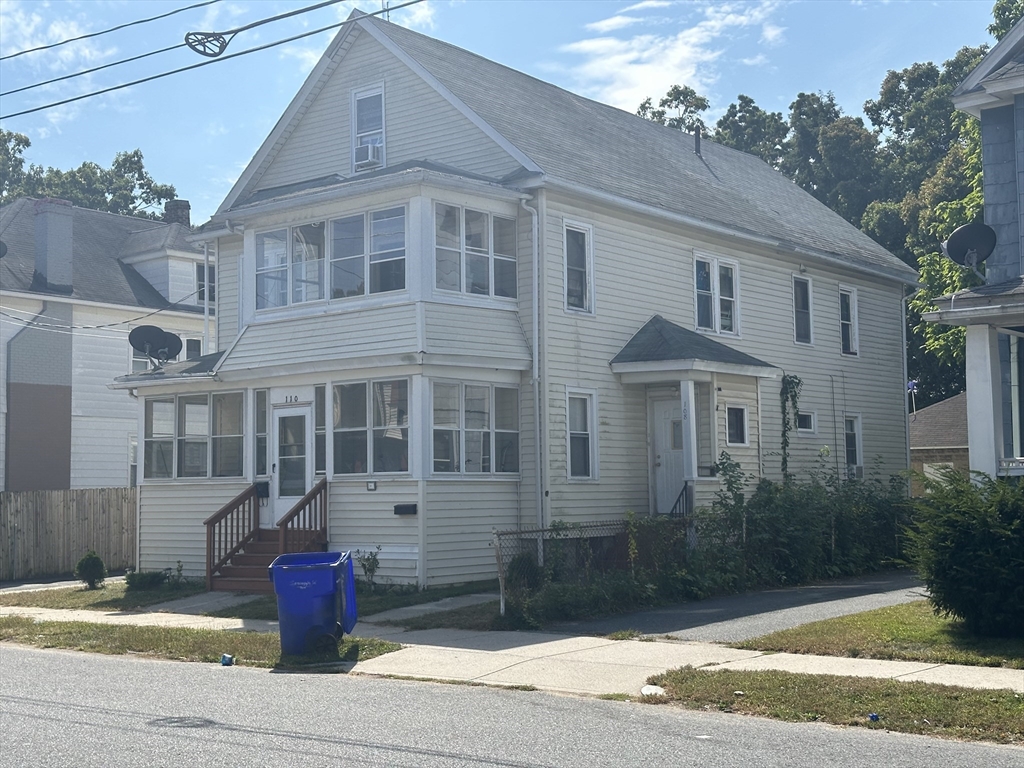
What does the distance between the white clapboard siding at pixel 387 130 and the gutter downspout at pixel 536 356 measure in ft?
4.18

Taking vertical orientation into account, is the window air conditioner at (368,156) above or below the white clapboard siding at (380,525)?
above

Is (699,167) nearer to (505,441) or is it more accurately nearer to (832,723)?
(505,441)

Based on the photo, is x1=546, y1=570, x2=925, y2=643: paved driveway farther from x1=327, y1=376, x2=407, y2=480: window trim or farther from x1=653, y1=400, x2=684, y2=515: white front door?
x1=327, y1=376, x2=407, y2=480: window trim

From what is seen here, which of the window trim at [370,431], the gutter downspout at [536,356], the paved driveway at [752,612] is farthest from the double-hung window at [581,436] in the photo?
the paved driveway at [752,612]

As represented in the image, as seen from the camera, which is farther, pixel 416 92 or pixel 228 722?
pixel 416 92

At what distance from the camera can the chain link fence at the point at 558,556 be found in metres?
15.8

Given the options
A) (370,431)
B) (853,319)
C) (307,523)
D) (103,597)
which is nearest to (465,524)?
(370,431)

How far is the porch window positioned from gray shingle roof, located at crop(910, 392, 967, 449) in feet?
33.6

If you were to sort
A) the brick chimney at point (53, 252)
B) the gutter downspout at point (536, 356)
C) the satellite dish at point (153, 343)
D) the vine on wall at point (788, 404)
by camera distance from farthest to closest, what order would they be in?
the brick chimney at point (53, 252)
the satellite dish at point (153, 343)
the vine on wall at point (788, 404)
the gutter downspout at point (536, 356)

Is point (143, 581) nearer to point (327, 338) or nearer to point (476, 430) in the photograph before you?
point (327, 338)

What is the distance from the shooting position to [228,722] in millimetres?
9312

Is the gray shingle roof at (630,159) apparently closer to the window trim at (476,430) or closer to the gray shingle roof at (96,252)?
the window trim at (476,430)

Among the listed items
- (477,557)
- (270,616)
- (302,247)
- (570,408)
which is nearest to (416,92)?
(302,247)

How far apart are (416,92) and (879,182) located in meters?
31.4
